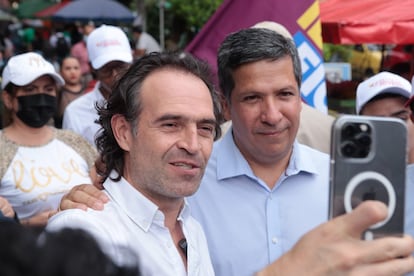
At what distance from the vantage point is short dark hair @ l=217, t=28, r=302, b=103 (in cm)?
283

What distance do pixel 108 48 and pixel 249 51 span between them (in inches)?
110

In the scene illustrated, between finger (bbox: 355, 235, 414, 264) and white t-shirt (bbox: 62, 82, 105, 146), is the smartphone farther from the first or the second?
white t-shirt (bbox: 62, 82, 105, 146)

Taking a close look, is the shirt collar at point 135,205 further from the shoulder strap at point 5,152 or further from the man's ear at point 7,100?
the man's ear at point 7,100

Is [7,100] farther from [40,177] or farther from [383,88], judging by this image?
[383,88]

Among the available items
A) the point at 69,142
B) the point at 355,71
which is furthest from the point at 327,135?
the point at 355,71

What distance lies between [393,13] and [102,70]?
2.63 meters

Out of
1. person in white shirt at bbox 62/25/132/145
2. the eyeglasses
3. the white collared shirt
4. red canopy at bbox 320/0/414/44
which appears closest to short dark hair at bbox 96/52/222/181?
the white collared shirt

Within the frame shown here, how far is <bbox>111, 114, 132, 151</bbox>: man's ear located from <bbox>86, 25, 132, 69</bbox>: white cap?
2.99 m

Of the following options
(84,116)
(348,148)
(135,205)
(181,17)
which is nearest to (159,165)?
(135,205)

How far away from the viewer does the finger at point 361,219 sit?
116 centimetres

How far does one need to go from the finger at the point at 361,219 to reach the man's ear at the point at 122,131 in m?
1.27

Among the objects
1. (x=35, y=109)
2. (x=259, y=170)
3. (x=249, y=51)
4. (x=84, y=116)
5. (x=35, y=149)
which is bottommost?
(x=84, y=116)

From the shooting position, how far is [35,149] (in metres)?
4.05

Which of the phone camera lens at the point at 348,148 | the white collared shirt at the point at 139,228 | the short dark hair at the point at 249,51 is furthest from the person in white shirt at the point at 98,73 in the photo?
the phone camera lens at the point at 348,148
